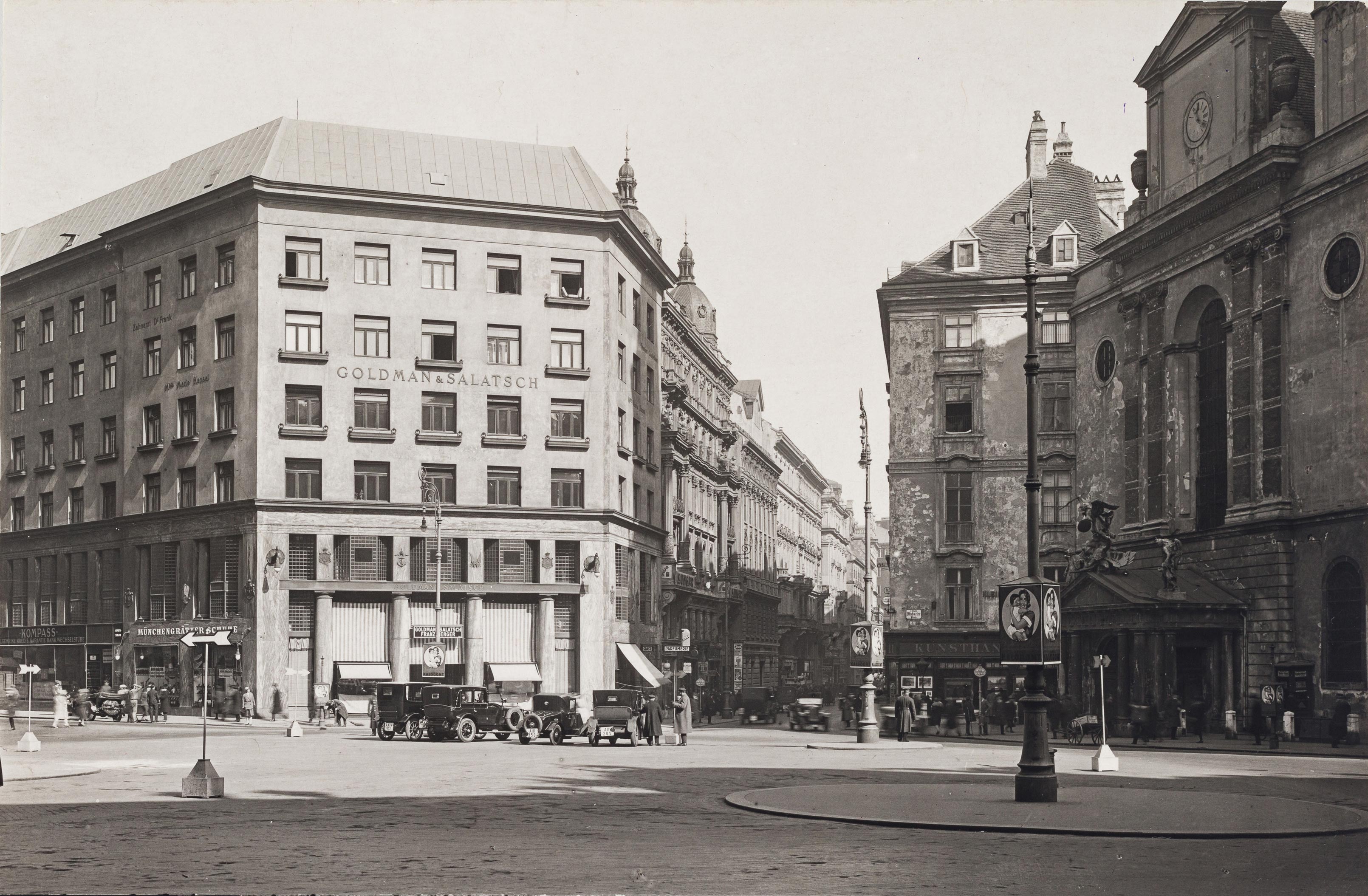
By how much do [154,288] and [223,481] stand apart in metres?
10.3

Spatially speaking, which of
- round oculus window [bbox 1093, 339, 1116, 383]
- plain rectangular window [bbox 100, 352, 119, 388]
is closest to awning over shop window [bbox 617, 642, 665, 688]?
round oculus window [bbox 1093, 339, 1116, 383]

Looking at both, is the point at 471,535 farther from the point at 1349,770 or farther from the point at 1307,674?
the point at 1349,770

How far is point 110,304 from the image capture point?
66312mm

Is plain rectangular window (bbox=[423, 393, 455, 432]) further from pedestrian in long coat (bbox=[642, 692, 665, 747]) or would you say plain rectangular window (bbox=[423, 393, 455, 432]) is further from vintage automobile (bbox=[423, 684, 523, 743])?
pedestrian in long coat (bbox=[642, 692, 665, 747])

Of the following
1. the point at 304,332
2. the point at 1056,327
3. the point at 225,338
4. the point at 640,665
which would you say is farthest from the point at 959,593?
the point at 225,338

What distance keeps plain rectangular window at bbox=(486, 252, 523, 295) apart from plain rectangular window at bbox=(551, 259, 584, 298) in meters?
1.48

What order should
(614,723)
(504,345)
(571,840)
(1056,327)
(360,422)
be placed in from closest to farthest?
1. (571,840)
2. (614,723)
3. (360,422)
4. (504,345)
5. (1056,327)

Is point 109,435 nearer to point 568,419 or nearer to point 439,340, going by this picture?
point 439,340

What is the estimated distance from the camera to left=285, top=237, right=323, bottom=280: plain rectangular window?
59031 mm

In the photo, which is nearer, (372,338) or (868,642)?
(868,642)

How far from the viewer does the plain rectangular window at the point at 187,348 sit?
6141 cm

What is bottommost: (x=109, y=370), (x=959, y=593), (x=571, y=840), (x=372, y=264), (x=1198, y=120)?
(x=571, y=840)

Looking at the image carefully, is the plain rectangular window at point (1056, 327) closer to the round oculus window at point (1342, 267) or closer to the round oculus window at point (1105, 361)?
the round oculus window at point (1105, 361)

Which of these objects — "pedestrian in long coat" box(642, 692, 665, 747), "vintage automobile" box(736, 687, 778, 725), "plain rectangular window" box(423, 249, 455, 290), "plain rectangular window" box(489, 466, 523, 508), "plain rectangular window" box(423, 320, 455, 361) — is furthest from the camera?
"vintage automobile" box(736, 687, 778, 725)
